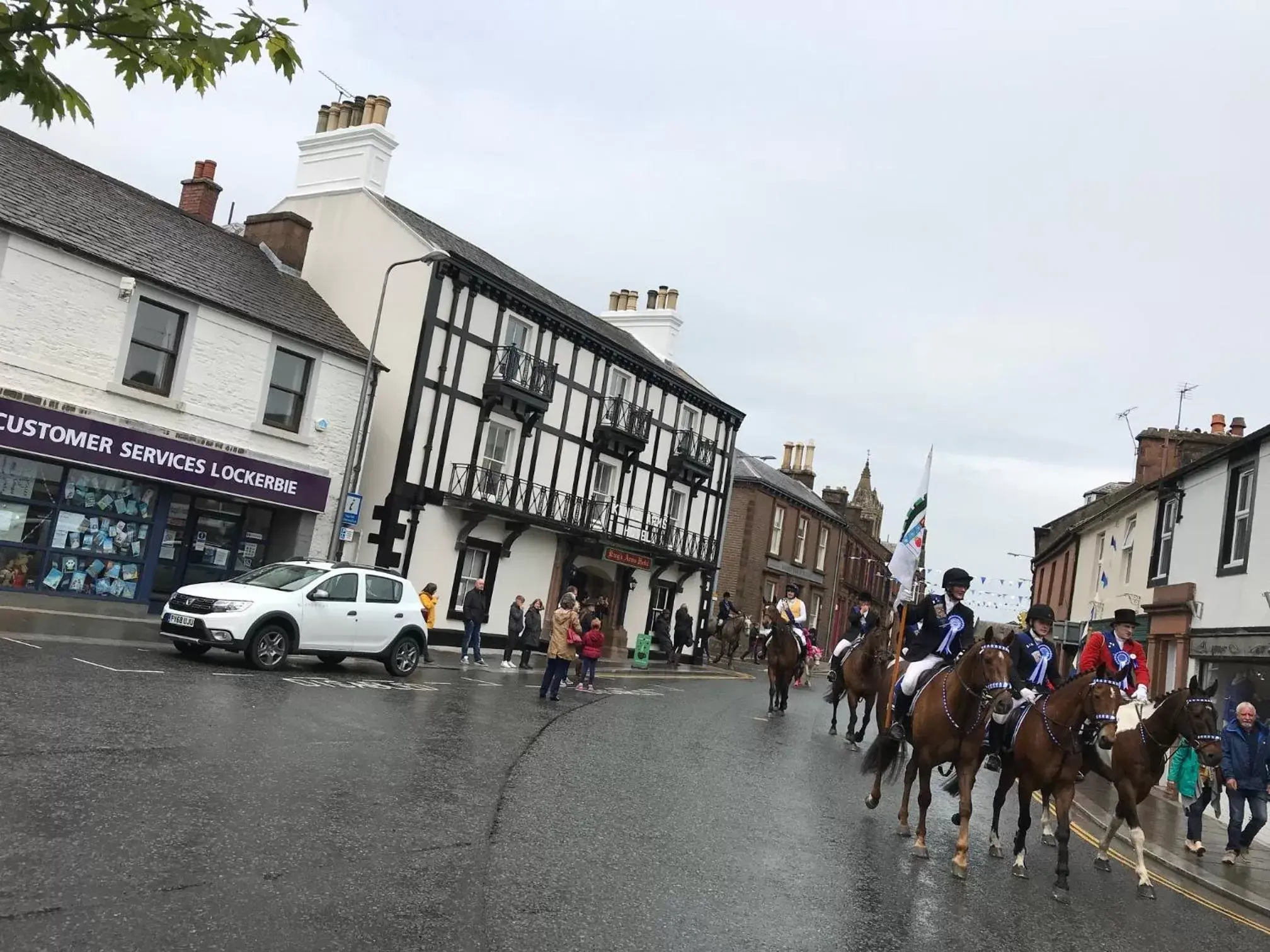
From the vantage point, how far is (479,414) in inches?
1132

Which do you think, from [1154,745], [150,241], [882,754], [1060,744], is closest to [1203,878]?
[1154,745]

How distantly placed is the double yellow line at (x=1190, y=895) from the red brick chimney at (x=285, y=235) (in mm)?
23703

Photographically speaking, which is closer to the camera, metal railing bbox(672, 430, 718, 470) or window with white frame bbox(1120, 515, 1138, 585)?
window with white frame bbox(1120, 515, 1138, 585)

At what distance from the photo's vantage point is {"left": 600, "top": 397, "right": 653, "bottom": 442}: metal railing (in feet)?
109

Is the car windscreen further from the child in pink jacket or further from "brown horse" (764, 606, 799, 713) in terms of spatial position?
"brown horse" (764, 606, 799, 713)

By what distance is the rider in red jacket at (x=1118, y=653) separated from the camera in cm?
1036

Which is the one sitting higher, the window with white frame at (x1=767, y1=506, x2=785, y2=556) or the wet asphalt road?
the window with white frame at (x1=767, y1=506, x2=785, y2=556)

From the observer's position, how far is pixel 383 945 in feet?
17.3

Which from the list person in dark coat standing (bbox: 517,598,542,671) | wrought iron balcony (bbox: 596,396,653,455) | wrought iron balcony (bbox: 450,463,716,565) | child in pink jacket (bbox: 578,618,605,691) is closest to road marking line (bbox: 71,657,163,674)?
child in pink jacket (bbox: 578,618,605,691)

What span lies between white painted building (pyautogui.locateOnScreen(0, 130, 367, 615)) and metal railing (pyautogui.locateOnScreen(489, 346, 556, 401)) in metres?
4.41

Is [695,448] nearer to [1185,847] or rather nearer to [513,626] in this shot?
[513,626]

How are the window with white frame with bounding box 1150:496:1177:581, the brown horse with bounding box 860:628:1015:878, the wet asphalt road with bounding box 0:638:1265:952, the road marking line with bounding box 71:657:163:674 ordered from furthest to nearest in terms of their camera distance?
the window with white frame with bounding box 1150:496:1177:581 < the road marking line with bounding box 71:657:163:674 < the brown horse with bounding box 860:628:1015:878 < the wet asphalt road with bounding box 0:638:1265:952

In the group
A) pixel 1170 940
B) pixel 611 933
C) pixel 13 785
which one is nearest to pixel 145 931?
pixel 611 933

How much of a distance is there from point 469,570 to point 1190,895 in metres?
21.4
